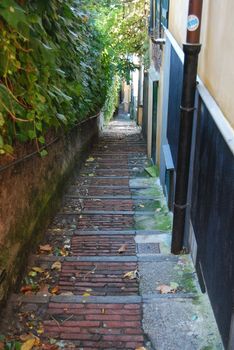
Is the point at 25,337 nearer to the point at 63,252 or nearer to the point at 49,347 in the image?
the point at 49,347

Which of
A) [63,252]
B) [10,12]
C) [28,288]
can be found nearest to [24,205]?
[28,288]

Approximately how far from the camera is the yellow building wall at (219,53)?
10.2 ft

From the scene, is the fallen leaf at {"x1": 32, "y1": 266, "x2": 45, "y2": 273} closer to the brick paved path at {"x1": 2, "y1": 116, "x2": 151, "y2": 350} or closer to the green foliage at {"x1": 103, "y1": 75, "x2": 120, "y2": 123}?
the brick paved path at {"x1": 2, "y1": 116, "x2": 151, "y2": 350}

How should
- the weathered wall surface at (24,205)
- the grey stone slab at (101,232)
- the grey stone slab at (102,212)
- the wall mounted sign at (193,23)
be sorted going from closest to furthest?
the weathered wall surface at (24,205)
the wall mounted sign at (193,23)
the grey stone slab at (101,232)
the grey stone slab at (102,212)

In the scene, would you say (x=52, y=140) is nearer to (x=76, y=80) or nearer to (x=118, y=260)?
(x=76, y=80)

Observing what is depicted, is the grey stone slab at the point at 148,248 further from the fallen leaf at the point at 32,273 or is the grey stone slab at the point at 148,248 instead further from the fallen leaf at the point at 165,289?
the fallen leaf at the point at 32,273

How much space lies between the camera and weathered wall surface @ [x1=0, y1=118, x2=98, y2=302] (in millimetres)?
3916

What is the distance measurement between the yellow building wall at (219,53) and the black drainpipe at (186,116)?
100mm

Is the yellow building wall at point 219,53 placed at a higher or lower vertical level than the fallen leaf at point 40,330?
higher

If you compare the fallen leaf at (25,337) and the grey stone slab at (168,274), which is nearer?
the fallen leaf at (25,337)

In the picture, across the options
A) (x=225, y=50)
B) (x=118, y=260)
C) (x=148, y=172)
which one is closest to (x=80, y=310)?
(x=118, y=260)

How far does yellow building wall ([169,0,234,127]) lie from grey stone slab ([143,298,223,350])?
1.89 metres

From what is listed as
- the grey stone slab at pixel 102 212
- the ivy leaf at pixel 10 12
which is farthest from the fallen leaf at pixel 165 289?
the ivy leaf at pixel 10 12

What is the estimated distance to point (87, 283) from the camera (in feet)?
14.9
